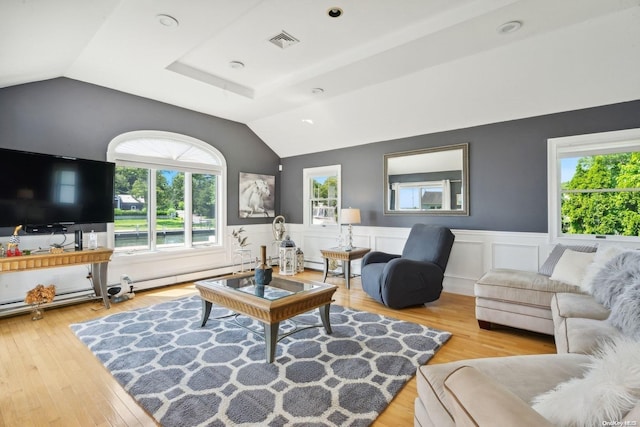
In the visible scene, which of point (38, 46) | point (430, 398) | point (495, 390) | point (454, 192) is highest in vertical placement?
point (38, 46)

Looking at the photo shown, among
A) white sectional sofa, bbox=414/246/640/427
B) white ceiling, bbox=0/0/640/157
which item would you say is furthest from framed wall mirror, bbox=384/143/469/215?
white sectional sofa, bbox=414/246/640/427

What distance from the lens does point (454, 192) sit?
14.7 ft

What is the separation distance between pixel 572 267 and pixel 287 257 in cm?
409

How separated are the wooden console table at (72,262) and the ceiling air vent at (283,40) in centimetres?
313

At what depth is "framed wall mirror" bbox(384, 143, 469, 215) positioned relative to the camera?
4422 mm

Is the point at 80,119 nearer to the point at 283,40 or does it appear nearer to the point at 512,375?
the point at 283,40

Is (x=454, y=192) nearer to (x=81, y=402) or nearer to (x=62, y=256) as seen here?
(x=81, y=402)

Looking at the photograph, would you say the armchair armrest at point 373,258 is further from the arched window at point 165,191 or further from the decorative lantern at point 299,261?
the arched window at point 165,191

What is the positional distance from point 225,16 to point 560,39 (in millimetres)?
3118

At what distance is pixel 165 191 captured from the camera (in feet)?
Answer: 16.0

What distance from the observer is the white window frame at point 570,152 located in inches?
134

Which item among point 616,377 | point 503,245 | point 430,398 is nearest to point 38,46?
point 430,398

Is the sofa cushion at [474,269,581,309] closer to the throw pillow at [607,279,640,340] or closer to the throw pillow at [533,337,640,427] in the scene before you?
the throw pillow at [607,279,640,340]

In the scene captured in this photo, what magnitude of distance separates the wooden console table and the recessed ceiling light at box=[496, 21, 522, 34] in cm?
479
